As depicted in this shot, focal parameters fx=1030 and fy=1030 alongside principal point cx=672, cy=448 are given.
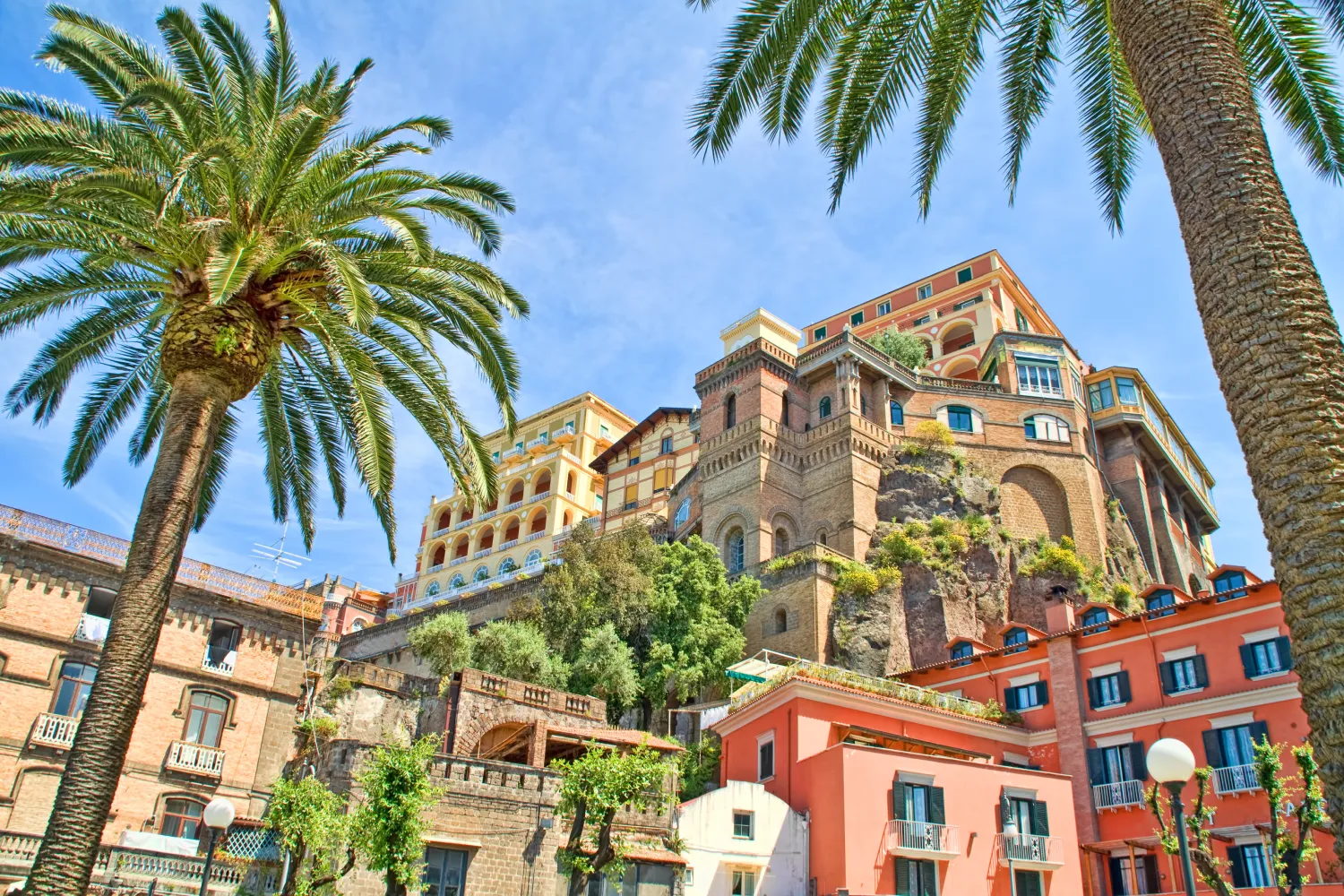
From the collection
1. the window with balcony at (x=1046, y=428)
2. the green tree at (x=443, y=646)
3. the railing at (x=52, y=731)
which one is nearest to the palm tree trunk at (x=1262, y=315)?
the railing at (x=52, y=731)

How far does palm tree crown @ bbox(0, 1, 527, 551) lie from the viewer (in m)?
12.8

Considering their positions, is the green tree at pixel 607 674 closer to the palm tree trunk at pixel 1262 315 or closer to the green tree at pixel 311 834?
the green tree at pixel 311 834

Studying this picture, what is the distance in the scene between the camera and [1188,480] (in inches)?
2141

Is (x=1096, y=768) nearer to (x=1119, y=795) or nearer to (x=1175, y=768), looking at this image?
(x=1119, y=795)

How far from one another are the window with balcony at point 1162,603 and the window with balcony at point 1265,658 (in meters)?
2.21

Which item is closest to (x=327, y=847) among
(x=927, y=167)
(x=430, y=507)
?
(x=927, y=167)

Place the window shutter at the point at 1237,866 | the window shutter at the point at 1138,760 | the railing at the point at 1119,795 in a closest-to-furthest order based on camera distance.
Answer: the window shutter at the point at 1237,866 < the railing at the point at 1119,795 < the window shutter at the point at 1138,760

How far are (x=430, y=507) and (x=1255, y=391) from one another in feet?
231

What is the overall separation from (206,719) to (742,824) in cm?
1431

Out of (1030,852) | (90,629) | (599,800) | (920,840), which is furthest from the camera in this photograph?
(90,629)

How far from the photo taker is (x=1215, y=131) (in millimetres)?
8148

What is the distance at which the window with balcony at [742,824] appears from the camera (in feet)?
79.1

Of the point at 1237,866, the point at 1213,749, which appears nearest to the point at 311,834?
the point at 1237,866

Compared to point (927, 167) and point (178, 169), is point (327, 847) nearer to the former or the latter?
point (178, 169)
